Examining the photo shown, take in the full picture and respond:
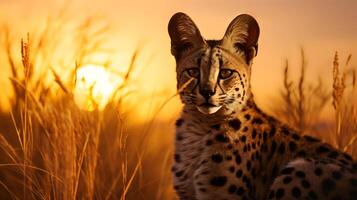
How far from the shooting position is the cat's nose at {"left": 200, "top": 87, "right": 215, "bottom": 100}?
3678 millimetres

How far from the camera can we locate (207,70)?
3.77 meters

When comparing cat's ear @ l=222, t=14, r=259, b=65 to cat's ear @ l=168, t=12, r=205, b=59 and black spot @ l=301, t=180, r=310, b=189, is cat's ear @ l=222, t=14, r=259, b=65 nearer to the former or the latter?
cat's ear @ l=168, t=12, r=205, b=59

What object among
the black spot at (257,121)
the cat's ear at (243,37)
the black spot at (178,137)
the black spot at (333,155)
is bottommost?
the black spot at (333,155)

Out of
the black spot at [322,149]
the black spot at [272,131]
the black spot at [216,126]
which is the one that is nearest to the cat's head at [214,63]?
the black spot at [216,126]

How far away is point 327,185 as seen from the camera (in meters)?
3.60

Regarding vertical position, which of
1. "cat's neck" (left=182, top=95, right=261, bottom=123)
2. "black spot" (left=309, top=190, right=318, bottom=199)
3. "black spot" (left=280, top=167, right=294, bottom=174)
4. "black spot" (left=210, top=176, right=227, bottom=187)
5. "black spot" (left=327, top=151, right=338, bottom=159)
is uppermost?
"cat's neck" (left=182, top=95, right=261, bottom=123)

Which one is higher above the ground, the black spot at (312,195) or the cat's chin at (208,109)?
the cat's chin at (208,109)

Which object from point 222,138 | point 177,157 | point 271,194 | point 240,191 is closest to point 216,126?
point 222,138

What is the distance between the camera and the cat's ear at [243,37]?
396 cm

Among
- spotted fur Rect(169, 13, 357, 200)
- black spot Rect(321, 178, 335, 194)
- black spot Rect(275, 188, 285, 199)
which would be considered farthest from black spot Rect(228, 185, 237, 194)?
black spot Rect(321, 178, 335, 194)

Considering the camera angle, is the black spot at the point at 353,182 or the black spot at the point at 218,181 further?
the black spot at the point at 218,181

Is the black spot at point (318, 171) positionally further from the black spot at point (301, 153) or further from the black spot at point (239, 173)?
the black spot at point (239, 173)

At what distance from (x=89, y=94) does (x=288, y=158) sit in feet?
4.00

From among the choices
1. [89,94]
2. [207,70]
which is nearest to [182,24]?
[207,70]
